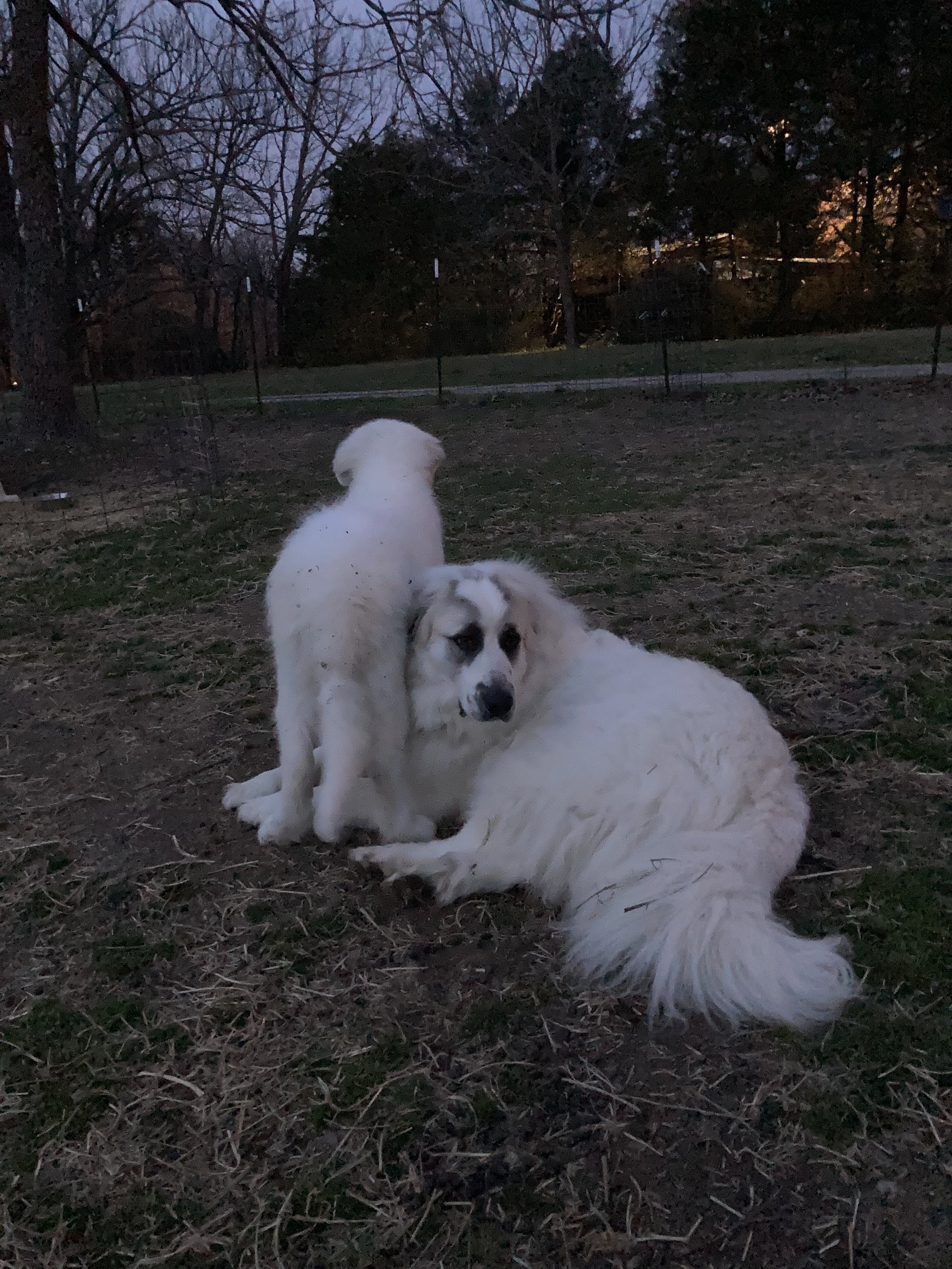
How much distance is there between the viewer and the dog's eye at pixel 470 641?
2.60m

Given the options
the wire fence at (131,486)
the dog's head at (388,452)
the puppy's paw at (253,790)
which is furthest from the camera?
the wire fence at (131,486)

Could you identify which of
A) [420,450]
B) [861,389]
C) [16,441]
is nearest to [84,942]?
[420,450]

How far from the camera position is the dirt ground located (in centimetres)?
159

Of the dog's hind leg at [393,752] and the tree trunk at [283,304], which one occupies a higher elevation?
the tree trunk at [283,304]

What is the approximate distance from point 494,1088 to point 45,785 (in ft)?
6.74

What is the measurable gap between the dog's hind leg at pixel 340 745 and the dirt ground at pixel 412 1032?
18cm

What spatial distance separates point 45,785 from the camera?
10.5 ft

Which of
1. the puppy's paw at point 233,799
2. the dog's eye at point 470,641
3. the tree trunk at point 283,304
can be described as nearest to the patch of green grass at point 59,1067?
the puppy's paw at point 233,799

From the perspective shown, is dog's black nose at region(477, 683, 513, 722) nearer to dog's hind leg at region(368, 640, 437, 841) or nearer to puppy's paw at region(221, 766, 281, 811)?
dog's hind leg at region(368, 640, 437, 841)

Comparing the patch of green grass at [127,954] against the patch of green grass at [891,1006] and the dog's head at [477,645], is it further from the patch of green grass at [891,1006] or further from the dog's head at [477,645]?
the patch of green grass at [891,1006]

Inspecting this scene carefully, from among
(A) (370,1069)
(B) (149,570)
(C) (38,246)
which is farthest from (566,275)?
(A) (370,1069)

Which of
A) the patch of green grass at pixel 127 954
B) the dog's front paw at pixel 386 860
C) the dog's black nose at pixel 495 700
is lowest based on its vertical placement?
the patch of green grass at pixel 127 954

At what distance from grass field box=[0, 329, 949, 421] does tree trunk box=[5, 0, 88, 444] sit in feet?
5.22

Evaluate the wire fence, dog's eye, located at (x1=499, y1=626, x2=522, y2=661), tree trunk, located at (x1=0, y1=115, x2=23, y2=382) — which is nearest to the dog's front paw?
dog's eye, located at (x1=499, y1=626, x2=522, y2=661)
